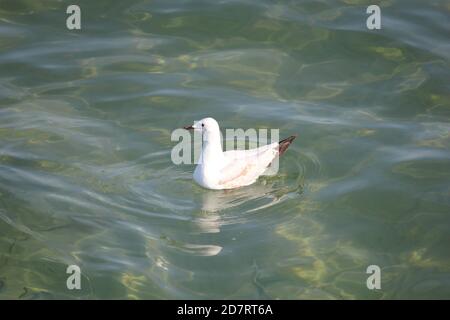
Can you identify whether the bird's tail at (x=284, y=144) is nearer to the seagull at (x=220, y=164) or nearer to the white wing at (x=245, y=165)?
the white wing at (x=245, y=165)

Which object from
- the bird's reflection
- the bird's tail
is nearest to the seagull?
the bird's reflection

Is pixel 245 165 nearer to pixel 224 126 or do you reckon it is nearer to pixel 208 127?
pixel 208 127

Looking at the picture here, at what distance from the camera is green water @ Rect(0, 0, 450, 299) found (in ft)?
26.3

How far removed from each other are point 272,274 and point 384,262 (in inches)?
49.1

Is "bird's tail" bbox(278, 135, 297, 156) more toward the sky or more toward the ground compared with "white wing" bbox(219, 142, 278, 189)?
more toward the sky

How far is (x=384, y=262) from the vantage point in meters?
8.13

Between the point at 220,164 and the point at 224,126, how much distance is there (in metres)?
1.37

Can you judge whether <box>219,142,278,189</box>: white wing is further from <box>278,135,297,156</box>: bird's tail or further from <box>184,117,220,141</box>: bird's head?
<box>184,117,220,141</box>: bird's head

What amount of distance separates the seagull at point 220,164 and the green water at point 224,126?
0.16 meters

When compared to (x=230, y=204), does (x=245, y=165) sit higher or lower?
higher

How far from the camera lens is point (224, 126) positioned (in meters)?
10.8

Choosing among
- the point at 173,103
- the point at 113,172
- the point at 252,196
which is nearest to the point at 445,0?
the point at 173,103

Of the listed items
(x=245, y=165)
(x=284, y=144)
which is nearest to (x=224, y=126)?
(x=284, y=144)

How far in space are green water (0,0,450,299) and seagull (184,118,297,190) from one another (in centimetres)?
16
